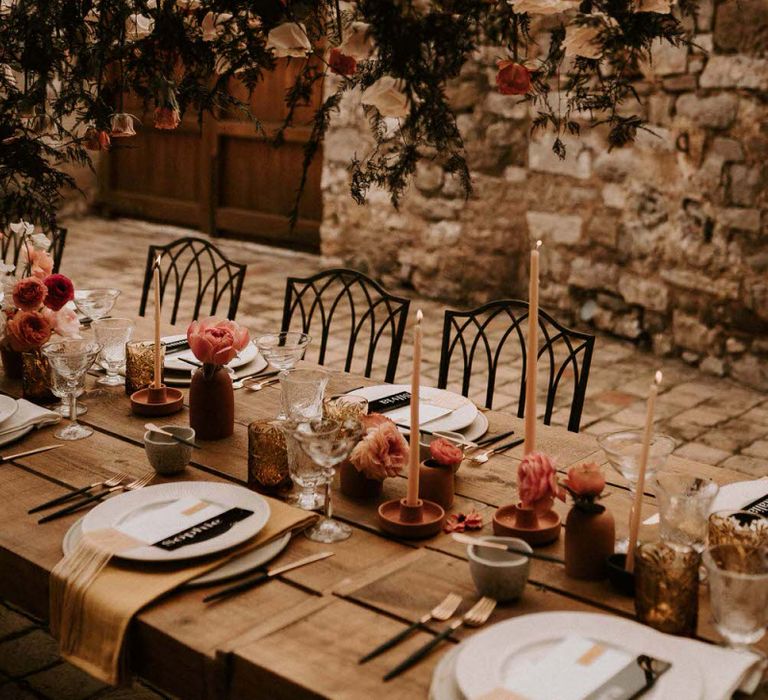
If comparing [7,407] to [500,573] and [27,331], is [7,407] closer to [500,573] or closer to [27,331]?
[27,331]

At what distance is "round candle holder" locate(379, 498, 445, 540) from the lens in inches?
71.0

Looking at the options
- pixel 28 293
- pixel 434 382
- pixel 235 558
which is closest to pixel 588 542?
pixel 235 558

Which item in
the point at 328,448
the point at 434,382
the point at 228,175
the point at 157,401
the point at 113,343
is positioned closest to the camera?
the point at 328,448

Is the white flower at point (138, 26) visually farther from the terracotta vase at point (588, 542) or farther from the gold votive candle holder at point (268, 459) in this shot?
the terracotta vase at point (588, 542)

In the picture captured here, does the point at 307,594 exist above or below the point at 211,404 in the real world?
below

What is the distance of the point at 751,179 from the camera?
4805 millimetres

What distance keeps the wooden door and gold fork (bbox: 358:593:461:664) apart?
5394 mm

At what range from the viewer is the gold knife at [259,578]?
5.22 feet

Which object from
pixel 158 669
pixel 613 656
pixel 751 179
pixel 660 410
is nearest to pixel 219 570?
pixel 158 669

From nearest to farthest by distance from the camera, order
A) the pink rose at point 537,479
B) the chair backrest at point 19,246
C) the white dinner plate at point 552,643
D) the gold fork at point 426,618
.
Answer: the white dinner plate at point 552,643 → the gold fork at point 426,618 → the pink rose at point 537,479 → the chair backrest at point 19,246

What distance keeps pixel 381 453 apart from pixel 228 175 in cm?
613

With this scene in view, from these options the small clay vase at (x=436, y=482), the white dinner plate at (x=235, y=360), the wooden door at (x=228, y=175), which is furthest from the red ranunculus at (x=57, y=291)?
the wooden door at (x=228, y=175)

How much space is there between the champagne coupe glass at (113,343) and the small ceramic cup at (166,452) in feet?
1.98

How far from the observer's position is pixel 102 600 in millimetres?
1563
